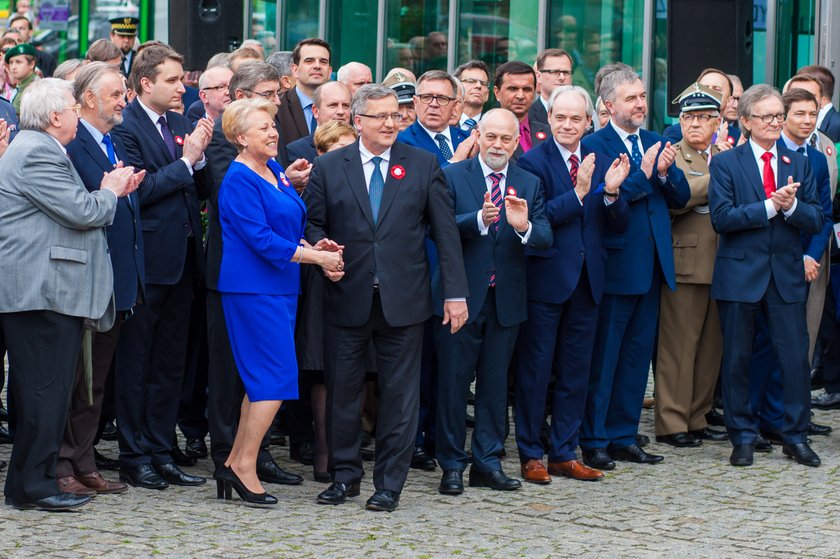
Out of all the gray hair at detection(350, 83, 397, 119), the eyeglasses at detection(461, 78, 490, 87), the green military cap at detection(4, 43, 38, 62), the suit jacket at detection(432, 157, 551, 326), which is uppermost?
the green military cap at detection(4, 43, 38, 62)

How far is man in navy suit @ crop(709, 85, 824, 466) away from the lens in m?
8.73

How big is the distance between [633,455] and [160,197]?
309 centimetres

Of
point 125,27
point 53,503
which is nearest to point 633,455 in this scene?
point 53,503

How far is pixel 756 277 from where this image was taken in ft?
28.7

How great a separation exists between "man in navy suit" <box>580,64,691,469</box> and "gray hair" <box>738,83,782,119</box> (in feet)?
1.82

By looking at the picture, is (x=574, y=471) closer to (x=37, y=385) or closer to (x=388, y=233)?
(x=388, y=233)

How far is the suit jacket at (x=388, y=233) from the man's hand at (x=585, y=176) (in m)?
0.81

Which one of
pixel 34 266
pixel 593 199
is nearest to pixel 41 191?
pixel 34 266

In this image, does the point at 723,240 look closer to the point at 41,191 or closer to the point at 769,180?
the point at 769,180

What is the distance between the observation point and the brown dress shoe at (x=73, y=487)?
7457 millimetres

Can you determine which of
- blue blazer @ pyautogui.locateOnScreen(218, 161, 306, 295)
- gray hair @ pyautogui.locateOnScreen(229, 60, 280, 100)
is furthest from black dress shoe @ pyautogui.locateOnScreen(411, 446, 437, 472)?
gray hair @ pyautogui.locateOnScreen(229, 60, 280, 100)

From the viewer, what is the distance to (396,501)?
295 inches

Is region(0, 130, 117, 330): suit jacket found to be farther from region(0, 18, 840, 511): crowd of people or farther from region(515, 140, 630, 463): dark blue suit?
region(515, 140, 630, 463): dark blue suit

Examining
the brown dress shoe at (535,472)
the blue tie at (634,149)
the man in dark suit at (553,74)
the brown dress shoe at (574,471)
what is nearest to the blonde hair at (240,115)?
the blue tie at (634,149)
